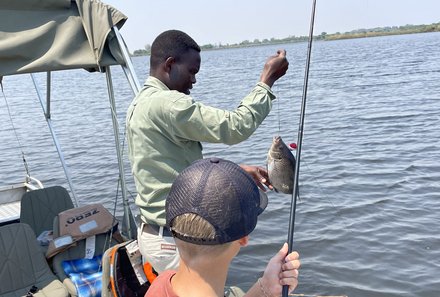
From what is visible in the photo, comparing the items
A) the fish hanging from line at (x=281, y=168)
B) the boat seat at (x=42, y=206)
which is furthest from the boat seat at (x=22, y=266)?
the fish hanging from line at (x=281, y=168)

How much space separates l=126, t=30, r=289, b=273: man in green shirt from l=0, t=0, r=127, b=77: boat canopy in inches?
46.8

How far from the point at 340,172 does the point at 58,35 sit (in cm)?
740

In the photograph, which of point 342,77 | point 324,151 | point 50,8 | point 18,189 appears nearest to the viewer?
point 50,8

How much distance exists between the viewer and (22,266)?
15.2 ft

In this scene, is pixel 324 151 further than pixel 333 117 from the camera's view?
No

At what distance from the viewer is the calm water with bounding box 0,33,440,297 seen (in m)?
6.65

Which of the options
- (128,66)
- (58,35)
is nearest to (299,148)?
(128,66)

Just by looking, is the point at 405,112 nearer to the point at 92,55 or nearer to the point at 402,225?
the point at 402,225

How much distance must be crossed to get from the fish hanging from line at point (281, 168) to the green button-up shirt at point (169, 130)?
862mm

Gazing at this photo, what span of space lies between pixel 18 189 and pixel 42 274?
10.7 feet

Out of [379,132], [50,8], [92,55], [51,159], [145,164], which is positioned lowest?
[51,159]

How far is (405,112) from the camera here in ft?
52.3

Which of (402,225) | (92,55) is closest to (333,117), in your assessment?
(402,225)

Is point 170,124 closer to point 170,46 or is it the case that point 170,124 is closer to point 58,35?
point 170,46
